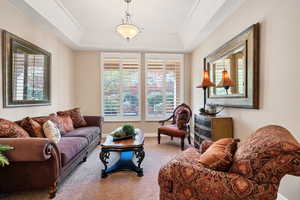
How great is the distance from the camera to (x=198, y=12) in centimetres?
349

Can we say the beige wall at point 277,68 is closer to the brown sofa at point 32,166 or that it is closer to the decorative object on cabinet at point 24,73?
the brown sofa at point 32,166

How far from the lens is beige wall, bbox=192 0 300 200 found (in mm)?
1798

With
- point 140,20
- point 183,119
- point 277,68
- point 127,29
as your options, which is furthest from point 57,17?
point 277,68

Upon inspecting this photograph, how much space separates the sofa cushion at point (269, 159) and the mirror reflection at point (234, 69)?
1.49m

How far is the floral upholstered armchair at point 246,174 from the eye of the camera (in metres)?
1.17

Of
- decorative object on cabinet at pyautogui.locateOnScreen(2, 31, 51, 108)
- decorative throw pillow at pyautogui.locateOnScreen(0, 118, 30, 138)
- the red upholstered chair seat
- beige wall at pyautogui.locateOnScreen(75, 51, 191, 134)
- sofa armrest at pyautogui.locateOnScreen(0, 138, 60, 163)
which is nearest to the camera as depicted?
sofa armrest at pyautogui.locateOnScreen(0, 138, 60, 163)

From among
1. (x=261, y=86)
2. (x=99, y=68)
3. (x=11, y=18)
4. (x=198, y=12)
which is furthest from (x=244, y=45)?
(x=99, y=68)

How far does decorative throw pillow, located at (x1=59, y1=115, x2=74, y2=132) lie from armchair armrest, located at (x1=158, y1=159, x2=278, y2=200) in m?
2.81

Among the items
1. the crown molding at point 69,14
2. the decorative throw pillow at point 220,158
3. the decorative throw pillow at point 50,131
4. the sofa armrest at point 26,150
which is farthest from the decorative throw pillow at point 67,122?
the decorative throw pillow at point 220,158

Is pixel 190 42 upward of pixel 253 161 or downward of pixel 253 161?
upward

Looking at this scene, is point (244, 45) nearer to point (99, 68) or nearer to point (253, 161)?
point (253, 161)

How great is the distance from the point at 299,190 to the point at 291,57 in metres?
1.38

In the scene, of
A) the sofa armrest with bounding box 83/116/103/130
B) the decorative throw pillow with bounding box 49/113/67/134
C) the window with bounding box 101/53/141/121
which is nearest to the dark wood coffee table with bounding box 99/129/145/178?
the decorative throw pillow with bounding box 49/113/67/134

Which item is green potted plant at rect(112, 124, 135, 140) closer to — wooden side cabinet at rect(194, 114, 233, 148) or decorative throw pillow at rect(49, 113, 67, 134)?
decorative throw pillow at rect(49, 113, 67, 134)
